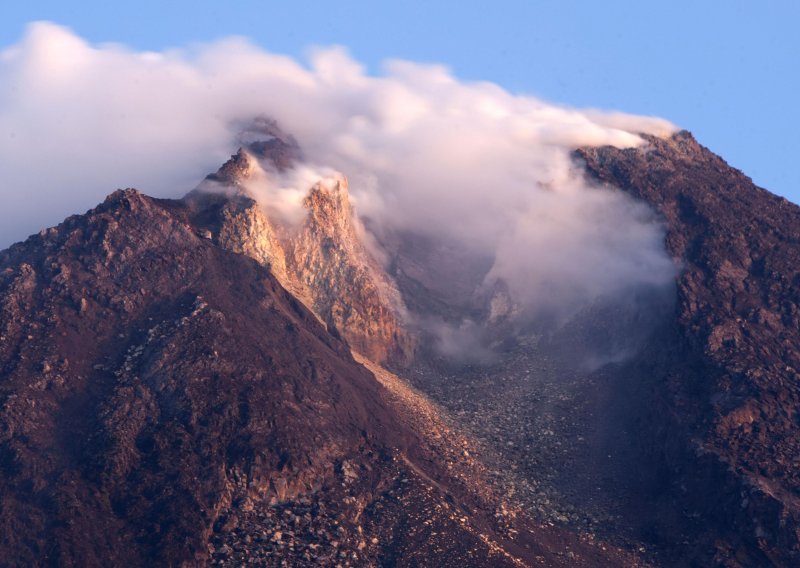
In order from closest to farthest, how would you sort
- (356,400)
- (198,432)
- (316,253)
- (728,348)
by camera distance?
(198,432) → (356,400) → (728,348) → (316,253)

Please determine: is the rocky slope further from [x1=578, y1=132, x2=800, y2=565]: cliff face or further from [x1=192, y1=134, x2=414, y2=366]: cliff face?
[x1=578, y1=132, x2=800, y2=565]: cliff face

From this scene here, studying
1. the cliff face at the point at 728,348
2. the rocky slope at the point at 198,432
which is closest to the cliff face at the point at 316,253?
the rocky slope at the point at 198,432

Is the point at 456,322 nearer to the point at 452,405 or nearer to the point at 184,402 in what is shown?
the point at 452,405

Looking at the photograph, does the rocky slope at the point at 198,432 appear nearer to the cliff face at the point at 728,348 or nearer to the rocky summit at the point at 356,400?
the rocky summit at the point at 356,400

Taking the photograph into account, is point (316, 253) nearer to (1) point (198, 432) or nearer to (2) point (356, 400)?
(2) point (356, 400)

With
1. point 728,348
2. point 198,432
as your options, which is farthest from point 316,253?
point 728,348

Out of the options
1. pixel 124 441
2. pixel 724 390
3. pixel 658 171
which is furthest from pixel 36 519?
pixel 658 171
